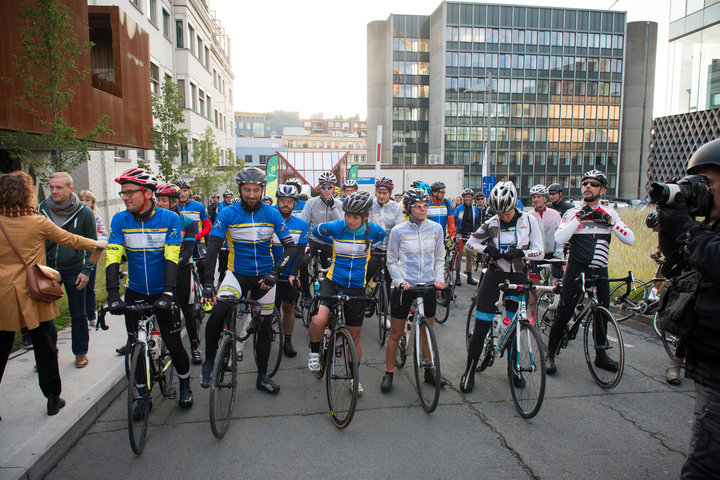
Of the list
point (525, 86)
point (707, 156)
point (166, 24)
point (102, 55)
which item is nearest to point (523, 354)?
point (707, 156)

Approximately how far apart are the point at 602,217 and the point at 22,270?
590 centimetres

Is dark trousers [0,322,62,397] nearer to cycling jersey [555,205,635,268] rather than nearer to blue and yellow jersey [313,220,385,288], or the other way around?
blue and yellow jersey [313,220,385,288]

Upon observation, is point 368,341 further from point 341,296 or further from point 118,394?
point 118,394

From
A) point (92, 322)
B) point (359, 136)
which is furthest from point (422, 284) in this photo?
point (359, 136)

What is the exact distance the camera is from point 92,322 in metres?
6.88

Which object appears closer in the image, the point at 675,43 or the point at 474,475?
the point at 474,475

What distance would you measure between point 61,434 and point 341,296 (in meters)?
2.64

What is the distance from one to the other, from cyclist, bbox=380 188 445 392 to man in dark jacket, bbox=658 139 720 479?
2575 mm

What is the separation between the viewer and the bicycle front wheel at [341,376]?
13.4 feet

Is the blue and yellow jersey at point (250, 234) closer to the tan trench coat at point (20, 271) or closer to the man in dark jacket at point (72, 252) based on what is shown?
the tan trench coat at point (20, 271)

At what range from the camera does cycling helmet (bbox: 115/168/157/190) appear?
4.04 m

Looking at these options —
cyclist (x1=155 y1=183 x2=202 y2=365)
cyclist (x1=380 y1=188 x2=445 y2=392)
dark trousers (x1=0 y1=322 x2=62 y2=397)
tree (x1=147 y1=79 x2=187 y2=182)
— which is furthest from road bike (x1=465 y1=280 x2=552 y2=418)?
tree (x1=147 y1=79 x2=187 y2=182)

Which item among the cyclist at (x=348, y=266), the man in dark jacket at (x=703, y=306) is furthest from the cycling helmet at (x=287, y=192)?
the man in dark jacket at (x=703, y=306)

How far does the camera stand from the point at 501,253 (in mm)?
4707
